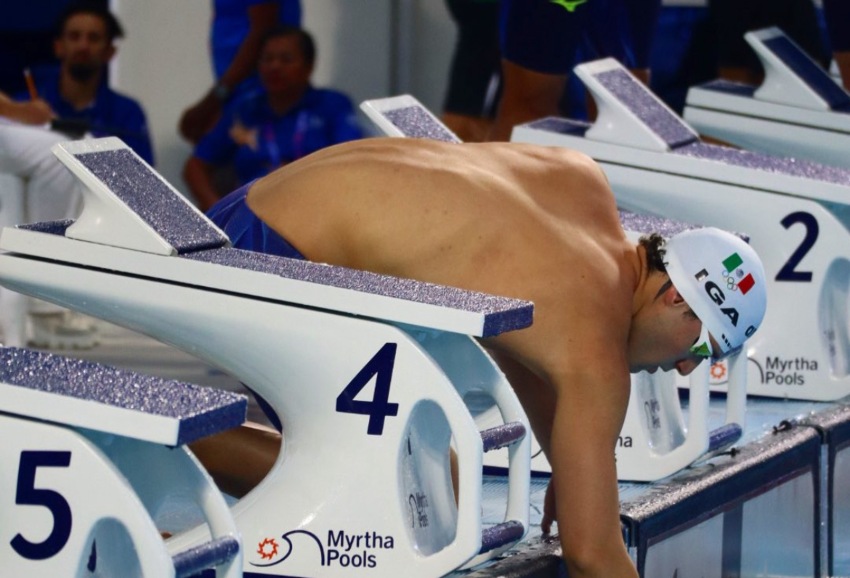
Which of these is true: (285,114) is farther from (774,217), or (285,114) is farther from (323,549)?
(323,549)

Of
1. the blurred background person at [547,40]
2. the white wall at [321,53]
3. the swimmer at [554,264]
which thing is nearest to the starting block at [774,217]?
the blurred background person at [547,40]

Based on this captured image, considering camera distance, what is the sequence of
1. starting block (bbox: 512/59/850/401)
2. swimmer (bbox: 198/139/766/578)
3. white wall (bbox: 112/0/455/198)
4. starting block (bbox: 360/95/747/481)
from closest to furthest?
swimmer (bbox: 198/139/766/578), starting block (bbox: 360/95/747/481), starting block (bbox: 512/59/850/401), white wall (bbox: 112/0/455/198)

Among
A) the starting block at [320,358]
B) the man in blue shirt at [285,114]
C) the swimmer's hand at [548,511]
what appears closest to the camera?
the starting block at [320,358]

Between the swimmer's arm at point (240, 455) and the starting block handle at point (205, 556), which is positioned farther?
the swimmer's arm at point (240, 455)

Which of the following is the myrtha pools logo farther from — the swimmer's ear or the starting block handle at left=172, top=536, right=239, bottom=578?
the swimmer's ear

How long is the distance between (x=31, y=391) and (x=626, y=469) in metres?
1.54

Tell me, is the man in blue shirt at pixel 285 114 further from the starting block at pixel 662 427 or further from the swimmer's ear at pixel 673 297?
the swimmer's ear at pixel 673 297

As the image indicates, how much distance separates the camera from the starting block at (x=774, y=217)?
3.77 metres

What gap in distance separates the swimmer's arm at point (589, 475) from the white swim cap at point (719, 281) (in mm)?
242

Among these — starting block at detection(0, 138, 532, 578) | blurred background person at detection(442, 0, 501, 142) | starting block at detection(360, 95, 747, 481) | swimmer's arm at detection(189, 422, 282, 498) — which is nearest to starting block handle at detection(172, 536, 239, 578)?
starting block at detection(0, 138, 532, 578)

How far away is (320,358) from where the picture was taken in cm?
240

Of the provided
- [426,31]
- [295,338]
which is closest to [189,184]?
[426,31]

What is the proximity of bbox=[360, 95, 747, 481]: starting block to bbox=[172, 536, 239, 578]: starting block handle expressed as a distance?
3.97 feet

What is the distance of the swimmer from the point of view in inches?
97.0
